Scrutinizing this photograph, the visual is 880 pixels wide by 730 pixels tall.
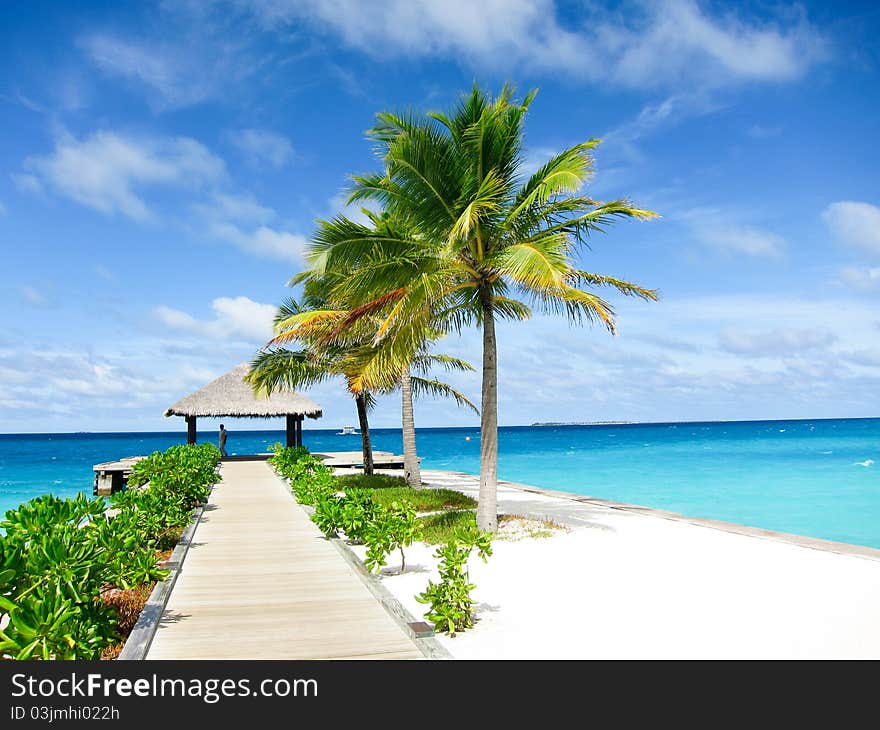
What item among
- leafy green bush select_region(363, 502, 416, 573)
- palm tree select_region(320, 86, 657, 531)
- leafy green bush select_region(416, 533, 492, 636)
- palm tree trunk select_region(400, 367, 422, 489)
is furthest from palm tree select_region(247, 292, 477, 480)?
leafy green bush select_region(416, 533, 492, 636)

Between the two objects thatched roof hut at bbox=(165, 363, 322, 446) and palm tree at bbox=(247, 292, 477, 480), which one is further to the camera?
thatched roof hut at bbox=(165, 363, 322, 446)

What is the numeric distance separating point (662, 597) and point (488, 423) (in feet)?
12.8

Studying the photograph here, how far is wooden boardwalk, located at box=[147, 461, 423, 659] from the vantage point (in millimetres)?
4480

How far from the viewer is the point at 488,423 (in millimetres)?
9508

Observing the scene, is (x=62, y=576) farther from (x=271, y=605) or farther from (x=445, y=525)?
(x=445, y=525)

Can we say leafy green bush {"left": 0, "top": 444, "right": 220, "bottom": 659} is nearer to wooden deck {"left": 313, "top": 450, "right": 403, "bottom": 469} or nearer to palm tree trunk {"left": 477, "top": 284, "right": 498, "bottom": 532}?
palm tree trunk {"left": 477, "top": 284, "right": 498, "bottom": 532}

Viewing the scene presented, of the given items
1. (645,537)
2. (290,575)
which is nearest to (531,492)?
(645,537)

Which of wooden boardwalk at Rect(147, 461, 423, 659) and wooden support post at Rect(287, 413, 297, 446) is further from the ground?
wooden support post at Rect(287, 413, 297, 446)

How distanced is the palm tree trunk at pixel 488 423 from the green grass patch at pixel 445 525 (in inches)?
11.1

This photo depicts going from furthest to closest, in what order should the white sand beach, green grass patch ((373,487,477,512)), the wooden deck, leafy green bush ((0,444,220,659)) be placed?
the wooden deck → green grass patch ((373,487,477,512)) → the white sand beach → leafy green bush ((0,444,220,659))

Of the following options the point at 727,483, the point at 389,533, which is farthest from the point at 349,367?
the point at 727,483

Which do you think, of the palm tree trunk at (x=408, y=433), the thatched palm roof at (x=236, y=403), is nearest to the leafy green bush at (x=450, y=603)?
the palm tree trunk at (x=408, y=433)
